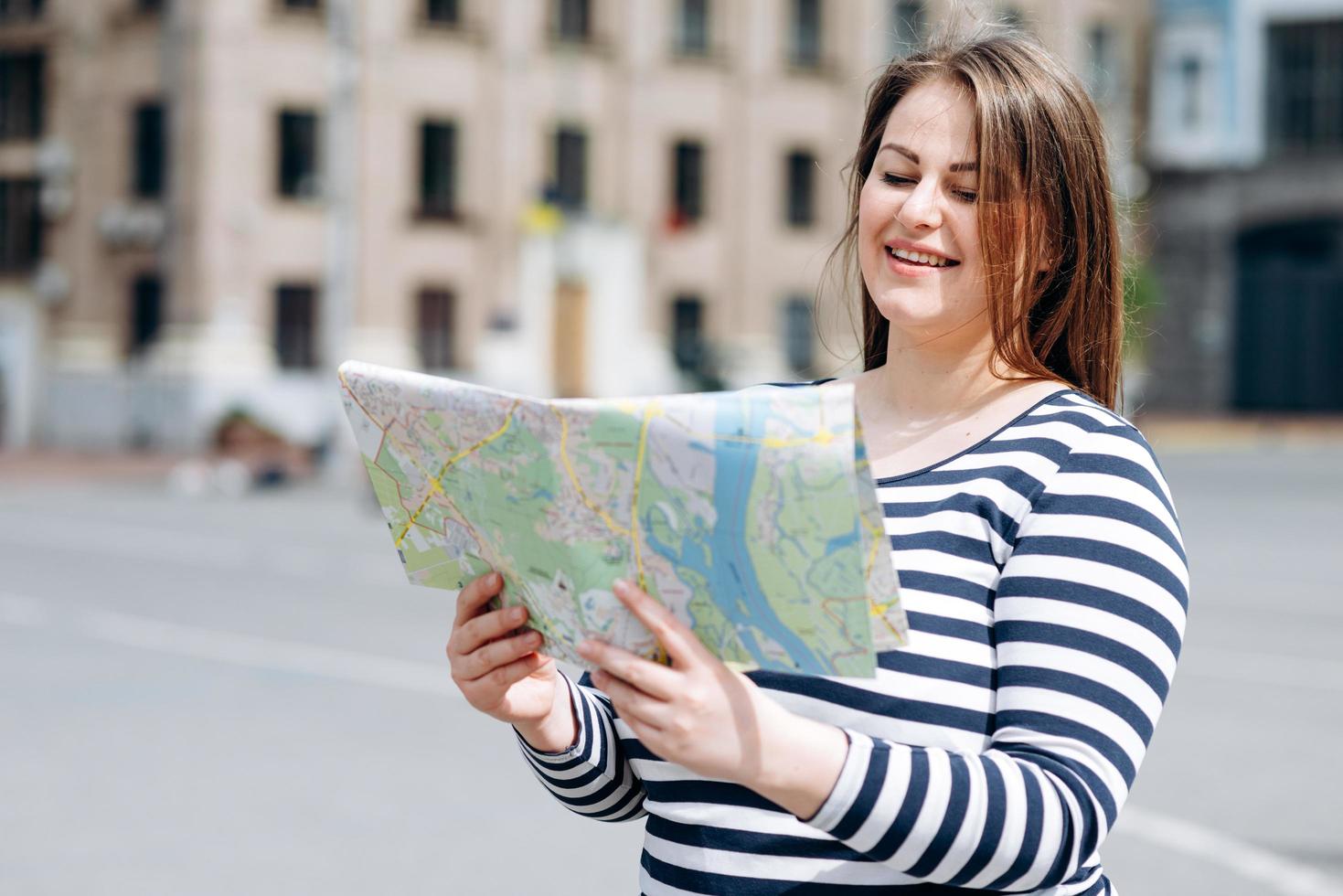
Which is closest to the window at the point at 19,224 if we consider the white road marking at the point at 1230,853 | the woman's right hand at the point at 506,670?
the white road marking at the point at 1230,853

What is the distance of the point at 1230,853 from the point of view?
21.1 ft

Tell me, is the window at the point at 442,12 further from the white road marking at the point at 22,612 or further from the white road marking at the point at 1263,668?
the white road marking at the point at 1263,668

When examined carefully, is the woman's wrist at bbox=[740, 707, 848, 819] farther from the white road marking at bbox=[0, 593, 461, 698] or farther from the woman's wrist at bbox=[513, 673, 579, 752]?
the white road marking at bbox=[0, 593, 461, 698]

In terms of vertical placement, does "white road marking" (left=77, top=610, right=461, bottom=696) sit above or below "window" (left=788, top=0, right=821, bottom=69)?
below

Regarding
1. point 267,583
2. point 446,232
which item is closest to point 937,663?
point 267,583

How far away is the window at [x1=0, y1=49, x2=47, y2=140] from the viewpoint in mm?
37000

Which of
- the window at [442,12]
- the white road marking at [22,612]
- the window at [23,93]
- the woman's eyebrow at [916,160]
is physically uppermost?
the window at [442,12]

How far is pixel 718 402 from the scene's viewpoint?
1.64 m

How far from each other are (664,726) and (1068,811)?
430mm

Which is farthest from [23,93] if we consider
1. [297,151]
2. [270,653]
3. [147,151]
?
[270,653]

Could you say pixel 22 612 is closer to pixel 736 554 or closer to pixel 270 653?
pixel 270 653

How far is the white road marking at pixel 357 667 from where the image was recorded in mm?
6234

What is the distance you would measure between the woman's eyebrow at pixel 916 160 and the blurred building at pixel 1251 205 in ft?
148

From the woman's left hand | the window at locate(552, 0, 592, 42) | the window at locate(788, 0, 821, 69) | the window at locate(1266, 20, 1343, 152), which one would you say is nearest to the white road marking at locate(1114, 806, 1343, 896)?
the woman's left hand
